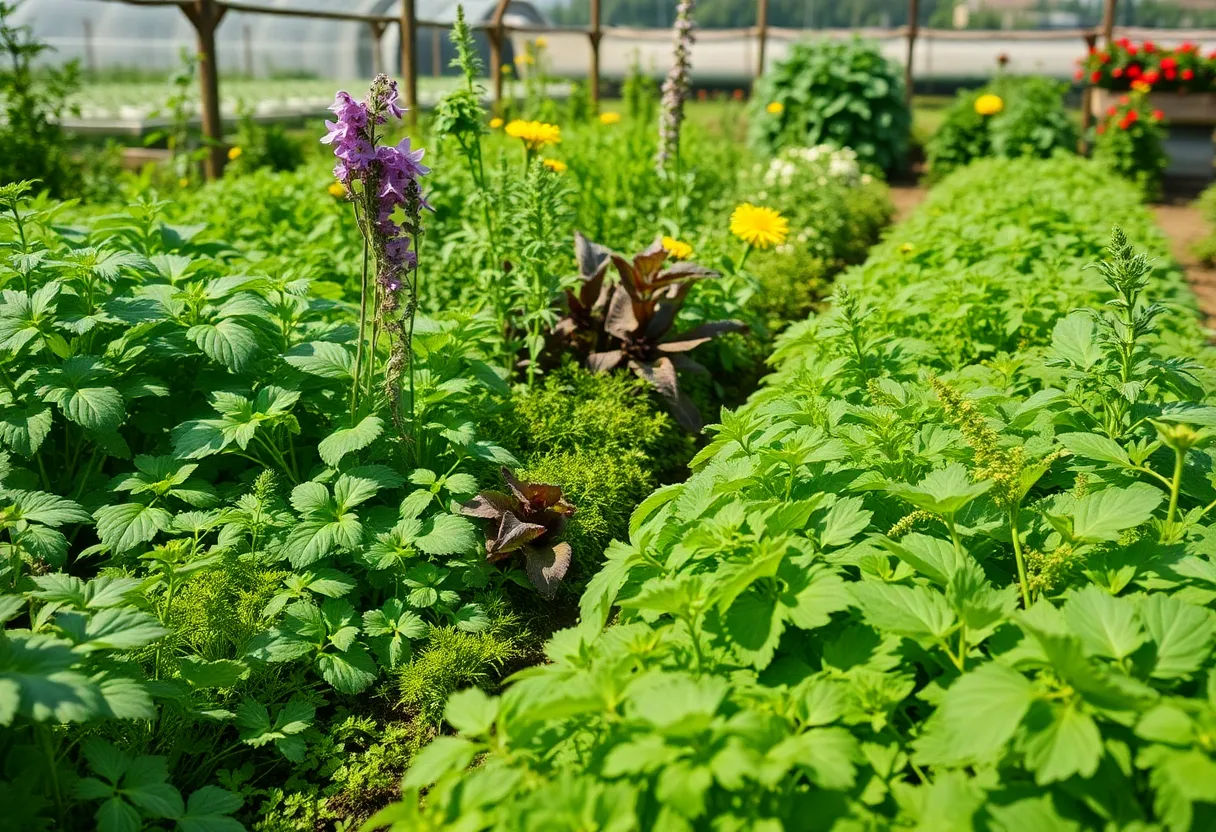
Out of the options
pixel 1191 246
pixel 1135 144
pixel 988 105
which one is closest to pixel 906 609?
pixel 1191 246

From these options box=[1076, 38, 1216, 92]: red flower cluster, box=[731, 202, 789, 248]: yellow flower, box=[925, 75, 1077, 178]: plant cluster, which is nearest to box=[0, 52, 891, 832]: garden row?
box=[731, 202, 789, 248]: yellow flower

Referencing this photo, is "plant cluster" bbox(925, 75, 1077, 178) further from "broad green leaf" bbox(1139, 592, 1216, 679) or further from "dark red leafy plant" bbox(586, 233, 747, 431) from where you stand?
"broad green leaf" bbox(1139, 592, 1216, 679)

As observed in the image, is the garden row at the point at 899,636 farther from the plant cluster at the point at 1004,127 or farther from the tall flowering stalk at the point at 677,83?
the plant cluster at the point at 1004,127

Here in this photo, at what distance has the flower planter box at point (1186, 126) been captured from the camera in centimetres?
1141

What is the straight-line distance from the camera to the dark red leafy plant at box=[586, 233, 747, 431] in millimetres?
3939

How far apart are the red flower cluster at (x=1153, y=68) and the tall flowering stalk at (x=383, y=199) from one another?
11.4 meters

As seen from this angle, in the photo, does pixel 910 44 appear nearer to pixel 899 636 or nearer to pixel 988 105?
pixel 988 105

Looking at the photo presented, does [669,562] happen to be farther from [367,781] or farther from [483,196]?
[483,196]

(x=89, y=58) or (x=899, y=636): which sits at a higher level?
(x=89, y=58)

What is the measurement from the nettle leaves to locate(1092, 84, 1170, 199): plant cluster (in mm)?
8191

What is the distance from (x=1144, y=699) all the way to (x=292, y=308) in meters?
2.60

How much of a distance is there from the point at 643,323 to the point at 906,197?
26.5ft

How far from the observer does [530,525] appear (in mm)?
2855

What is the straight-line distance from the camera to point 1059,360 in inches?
99.3
